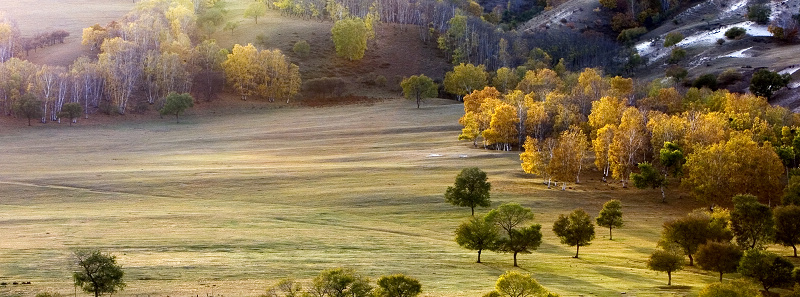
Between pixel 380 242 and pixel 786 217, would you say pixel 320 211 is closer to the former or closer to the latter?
pixel 380 242

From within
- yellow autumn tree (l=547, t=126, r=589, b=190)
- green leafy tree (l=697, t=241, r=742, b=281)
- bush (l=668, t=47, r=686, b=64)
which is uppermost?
bush (l=668, t=47, r=686, b=64)

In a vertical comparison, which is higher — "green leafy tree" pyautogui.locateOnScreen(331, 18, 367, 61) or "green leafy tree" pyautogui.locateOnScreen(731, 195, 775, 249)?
"green leafy tree" pyautogui.locateOnScreen(331, 18, 367, 61)

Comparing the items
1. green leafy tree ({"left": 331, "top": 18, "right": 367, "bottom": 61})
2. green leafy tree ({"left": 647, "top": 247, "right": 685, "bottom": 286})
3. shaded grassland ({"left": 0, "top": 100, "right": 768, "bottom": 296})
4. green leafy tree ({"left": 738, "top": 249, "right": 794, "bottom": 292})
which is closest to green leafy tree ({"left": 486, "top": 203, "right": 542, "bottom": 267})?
shaded grassland ({"left": 0, "top": 100, "right": 768, "bottom": 296})

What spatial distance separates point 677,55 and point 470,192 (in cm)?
13157

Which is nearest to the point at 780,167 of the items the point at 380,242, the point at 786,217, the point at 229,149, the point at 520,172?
the point at 786,217

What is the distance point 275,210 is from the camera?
76.8 m

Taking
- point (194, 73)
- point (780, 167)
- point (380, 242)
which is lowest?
point (380, 242)

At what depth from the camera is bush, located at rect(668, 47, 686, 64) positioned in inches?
7446

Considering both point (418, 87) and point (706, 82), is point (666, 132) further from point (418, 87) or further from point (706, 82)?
point (418, 87)

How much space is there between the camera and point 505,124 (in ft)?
368

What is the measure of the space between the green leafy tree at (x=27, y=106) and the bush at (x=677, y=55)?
483 ft

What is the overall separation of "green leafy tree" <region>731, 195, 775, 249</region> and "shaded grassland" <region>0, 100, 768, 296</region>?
773cm

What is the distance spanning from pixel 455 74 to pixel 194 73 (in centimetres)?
6043

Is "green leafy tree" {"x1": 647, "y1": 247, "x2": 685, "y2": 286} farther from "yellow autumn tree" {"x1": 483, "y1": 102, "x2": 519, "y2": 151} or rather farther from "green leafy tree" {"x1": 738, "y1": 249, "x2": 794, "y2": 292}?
"yellow autumn tree" {"x1": 483, "y1": 102, "x2": 519, "y2": 151}
